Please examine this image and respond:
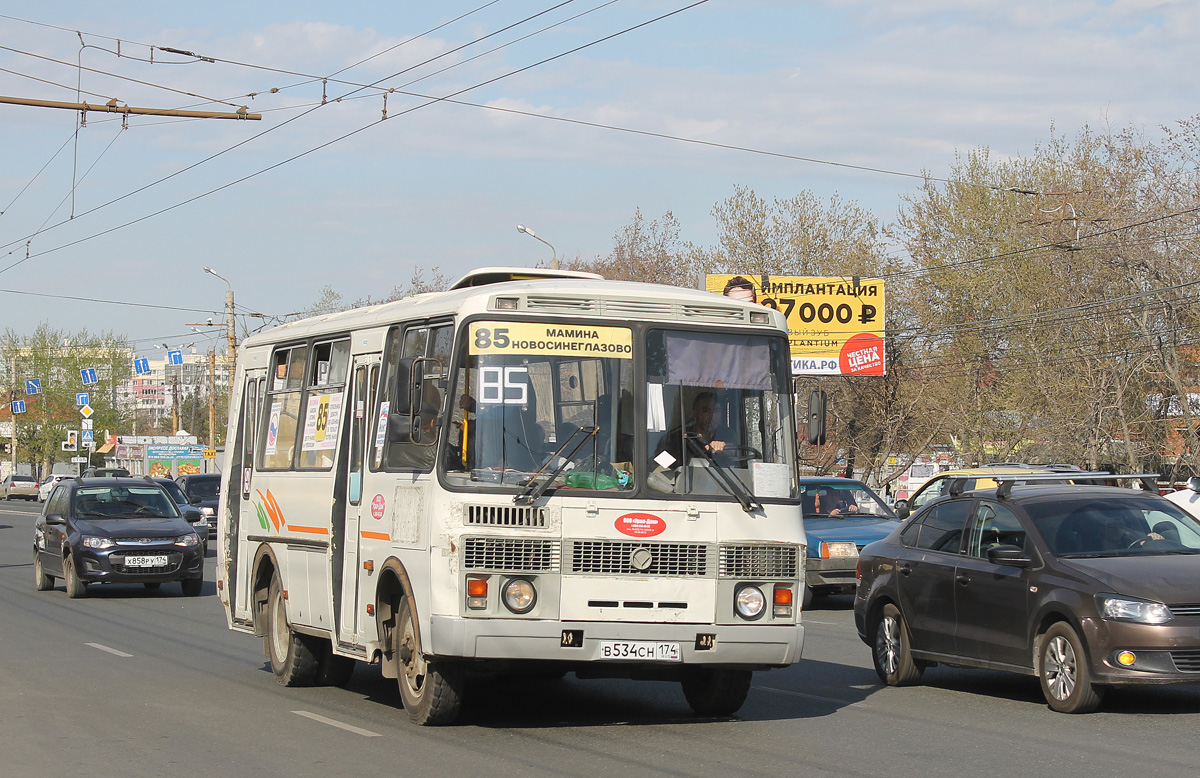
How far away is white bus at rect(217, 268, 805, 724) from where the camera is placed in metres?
8.96

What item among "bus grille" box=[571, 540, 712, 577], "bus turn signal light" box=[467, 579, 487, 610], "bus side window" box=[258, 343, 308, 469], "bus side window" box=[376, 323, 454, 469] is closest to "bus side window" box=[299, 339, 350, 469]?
"bus side window" box=[258, 343, 308, 469]

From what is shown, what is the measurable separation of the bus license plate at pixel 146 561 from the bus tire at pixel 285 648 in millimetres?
9621

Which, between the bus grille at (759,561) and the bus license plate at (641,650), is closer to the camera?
the bus license plate at (641,650)

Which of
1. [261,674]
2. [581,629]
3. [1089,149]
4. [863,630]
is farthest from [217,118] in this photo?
[1089,149]

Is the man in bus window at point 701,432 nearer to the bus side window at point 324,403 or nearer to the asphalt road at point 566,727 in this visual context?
the asphalt road at point 566,727

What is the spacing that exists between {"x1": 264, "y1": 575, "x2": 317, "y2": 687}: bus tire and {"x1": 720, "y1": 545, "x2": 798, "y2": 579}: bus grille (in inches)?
167

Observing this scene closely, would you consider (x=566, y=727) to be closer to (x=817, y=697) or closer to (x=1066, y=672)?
(x=817, y=697)

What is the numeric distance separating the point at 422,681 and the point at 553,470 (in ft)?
5.82

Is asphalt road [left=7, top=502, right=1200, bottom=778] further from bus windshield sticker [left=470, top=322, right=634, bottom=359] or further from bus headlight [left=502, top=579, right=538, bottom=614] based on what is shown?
bus windshield sticker [left=470, top=322, right=634, bottom=359]

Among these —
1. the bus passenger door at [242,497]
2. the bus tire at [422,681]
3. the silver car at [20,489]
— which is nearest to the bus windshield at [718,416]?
the bus tire at [422,681]

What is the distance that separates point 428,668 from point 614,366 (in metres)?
2.32

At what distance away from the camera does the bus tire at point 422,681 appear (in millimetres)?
9414

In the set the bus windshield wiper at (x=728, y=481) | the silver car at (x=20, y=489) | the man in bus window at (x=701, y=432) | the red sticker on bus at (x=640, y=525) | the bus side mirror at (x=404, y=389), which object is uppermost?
the bus side mirror at (x=404, y=389)

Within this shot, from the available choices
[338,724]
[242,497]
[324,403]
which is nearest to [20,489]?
[242,497]
